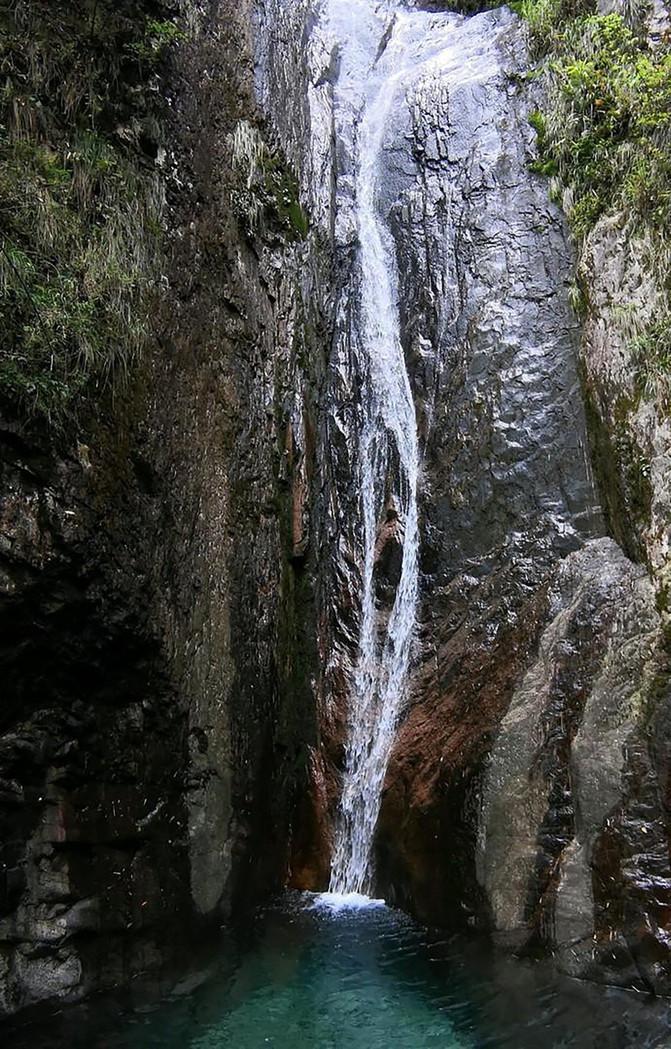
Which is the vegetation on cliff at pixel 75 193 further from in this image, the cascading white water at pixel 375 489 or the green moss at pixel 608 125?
the green moss at pixel 608 125

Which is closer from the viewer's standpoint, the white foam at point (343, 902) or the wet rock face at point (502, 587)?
the wet rock face at point (502, 587)

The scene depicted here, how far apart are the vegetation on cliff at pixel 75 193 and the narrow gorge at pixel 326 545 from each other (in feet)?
0.10

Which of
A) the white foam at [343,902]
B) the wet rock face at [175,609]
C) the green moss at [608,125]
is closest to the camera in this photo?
the wet rock face at [175,609]

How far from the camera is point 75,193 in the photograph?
5.82 meters

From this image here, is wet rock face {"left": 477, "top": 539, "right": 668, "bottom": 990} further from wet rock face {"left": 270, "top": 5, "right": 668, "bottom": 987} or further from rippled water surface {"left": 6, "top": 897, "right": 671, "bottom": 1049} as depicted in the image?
rippled water surface {"left": 6, "top": 897, "right": 671, "bottom": 1049}

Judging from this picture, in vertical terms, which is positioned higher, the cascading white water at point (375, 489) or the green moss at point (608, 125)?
the green moss at point (608, 125)

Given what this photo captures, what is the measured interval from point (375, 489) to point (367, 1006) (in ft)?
15.0

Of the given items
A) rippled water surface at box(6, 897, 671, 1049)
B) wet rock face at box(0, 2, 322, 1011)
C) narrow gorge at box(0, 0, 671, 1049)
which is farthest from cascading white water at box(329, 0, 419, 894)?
rippled water surface at box(6, 897, 671, 1049)

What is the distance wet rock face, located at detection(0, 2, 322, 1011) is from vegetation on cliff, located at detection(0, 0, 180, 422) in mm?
321

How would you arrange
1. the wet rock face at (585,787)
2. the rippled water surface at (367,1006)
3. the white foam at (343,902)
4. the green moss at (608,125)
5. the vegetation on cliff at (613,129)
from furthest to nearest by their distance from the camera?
the green moss at (608,125) < the vegetation on cliff at (613,129) < the white foam at (343,902) < the wet rock face at (585,787) < the rippled water surface at (367,1006)

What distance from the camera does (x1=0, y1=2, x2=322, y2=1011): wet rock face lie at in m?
4.96

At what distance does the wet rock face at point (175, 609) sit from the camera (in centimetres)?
496

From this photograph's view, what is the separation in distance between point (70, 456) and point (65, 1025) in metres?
3.41

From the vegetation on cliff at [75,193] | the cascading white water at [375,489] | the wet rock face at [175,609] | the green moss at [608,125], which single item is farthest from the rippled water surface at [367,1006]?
the green moss at [608,125]
